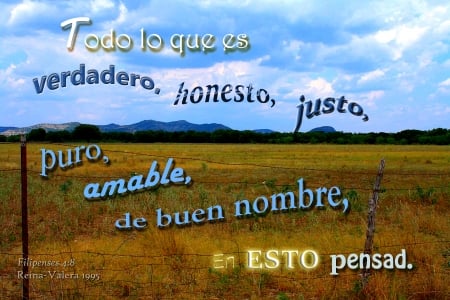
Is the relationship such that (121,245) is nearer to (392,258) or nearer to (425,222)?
(392,258)

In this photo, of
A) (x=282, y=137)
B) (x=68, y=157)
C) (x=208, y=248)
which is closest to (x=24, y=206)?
(x=68, y=157)

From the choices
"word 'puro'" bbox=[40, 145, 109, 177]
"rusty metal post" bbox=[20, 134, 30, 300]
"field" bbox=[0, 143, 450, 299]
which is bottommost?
"field" bbox=[0, 143, 450, 299]

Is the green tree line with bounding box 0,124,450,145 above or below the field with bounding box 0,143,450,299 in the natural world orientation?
above

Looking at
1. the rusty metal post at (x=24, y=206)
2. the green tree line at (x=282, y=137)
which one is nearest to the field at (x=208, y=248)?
the rusty metal post at (x=24, y=206)

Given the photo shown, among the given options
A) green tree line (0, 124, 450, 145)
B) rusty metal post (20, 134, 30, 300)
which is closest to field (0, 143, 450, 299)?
rusty metal post (20, 134, 30, 300)

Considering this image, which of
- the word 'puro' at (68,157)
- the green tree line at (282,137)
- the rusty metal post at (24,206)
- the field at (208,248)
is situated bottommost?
the field at (208,248)

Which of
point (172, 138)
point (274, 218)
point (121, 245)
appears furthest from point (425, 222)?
point (172, 138)

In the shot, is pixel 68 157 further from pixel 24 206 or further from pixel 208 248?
pixel 208 248

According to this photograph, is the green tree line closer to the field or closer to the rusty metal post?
the field

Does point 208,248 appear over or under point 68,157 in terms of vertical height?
under

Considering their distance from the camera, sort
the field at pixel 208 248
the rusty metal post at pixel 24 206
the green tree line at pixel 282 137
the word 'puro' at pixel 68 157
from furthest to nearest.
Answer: the green tree line at pixel 282 137
the word 'puro' at pixel 68 157
the field at pixel 208 248
the rusty metal post at pixel 24 206

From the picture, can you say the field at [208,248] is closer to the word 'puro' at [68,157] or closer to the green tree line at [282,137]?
the word 'puro' at [68,157]

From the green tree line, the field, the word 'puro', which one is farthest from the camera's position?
the green tree line

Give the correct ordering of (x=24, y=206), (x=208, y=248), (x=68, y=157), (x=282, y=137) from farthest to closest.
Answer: (x=282, y=137)
(x=208, y=248)
(x=68, y=157)
(x=24, y=206)
